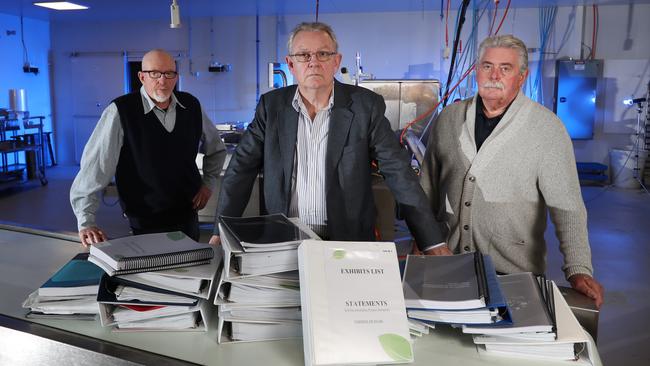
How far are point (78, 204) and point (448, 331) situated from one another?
1.58 m

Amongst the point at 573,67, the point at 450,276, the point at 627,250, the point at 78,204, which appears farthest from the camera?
the point at 573,67

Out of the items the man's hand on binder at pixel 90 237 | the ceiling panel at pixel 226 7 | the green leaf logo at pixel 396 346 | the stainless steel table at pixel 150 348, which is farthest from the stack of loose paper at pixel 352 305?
the ceiling panel at pixel 226 7

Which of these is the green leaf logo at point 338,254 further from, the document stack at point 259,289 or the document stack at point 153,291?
the document stack at point 153,291

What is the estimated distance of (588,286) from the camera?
4.90ft

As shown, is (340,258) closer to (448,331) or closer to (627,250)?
(448,331)

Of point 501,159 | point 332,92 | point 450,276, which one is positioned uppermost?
point 332,92

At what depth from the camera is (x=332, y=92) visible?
1850 mm

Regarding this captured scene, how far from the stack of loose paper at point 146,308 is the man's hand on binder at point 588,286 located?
0.97 meters

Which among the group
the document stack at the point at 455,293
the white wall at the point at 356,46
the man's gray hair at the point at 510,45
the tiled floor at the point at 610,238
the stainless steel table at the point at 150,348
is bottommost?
the tiled floor at the point at 610,238

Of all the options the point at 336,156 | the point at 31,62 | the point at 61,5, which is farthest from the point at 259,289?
the point at 31,62

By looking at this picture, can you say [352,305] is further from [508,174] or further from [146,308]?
[508,174]

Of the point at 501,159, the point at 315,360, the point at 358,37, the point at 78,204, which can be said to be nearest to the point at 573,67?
the point at 358,37

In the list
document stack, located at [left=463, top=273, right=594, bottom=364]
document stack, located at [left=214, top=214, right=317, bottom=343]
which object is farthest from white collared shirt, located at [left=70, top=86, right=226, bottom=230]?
document stack, located at [left=463, top=273, right=594, bottom=364]

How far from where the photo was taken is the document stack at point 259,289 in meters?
1.09
